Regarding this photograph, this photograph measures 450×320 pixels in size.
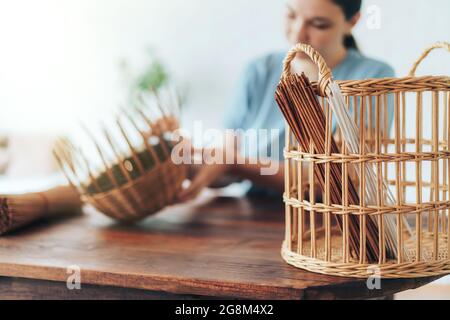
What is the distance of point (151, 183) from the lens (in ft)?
4.11

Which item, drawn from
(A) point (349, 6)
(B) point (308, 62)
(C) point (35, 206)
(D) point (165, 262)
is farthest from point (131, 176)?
(A) point (349, 6)

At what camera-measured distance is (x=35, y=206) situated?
1.27m

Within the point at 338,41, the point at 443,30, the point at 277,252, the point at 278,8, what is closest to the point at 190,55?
the point at 278,8

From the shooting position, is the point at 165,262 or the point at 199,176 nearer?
the point at 165,262

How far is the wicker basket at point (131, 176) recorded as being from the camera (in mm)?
1222

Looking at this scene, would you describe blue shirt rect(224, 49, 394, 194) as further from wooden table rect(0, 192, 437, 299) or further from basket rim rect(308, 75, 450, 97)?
basket rim rect(308, 75, 450, 97)

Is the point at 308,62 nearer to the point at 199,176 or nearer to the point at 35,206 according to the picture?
the point at 199,176

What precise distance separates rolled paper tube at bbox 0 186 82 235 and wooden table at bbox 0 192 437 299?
1.0 inches

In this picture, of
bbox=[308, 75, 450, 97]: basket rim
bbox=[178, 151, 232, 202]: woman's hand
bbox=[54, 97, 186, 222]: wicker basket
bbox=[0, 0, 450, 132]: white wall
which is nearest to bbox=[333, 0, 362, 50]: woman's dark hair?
bbox=[178, 151, 232, 202]: woman's hand

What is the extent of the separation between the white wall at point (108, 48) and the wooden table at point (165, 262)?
3.27m

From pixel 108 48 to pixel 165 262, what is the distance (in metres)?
4.08

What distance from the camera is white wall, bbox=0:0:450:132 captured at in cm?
445

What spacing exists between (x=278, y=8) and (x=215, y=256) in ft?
11.9
